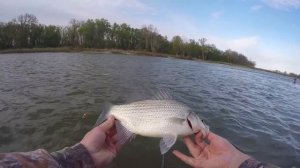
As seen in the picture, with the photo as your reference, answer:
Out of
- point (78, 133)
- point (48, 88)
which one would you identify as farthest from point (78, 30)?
point (78, 133)

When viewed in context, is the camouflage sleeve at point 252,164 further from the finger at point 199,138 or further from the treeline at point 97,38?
the treeline at point 97,38

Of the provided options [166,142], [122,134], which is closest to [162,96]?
[166,142]

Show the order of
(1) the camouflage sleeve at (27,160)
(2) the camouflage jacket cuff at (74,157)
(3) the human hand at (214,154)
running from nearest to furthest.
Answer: (1) the camouflage sleeve at (27,160) < (2) the camouflage jacket cuff at (74,157) < (3) the human hand at (214,154)

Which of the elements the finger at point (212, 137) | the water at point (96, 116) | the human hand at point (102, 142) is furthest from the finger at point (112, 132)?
the finger at point (212, 137)

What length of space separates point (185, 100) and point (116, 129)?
9.34m

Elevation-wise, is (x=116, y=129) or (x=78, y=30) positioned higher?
(x=78, y=30)

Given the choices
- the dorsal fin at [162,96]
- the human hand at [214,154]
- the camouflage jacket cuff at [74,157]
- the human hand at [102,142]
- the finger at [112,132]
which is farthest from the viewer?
the dorsal fin at [162,96]

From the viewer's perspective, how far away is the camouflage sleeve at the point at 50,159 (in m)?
2.74

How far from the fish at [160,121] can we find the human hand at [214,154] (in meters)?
0.19

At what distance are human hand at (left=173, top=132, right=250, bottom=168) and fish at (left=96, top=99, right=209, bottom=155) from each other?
19 centimetres

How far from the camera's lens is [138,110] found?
476cm

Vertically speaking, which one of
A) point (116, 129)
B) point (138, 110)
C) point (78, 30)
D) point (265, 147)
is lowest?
point (265, 147)

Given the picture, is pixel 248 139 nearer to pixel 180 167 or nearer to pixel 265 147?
pixel 265 147

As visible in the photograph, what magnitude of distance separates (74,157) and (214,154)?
2.06 meters
